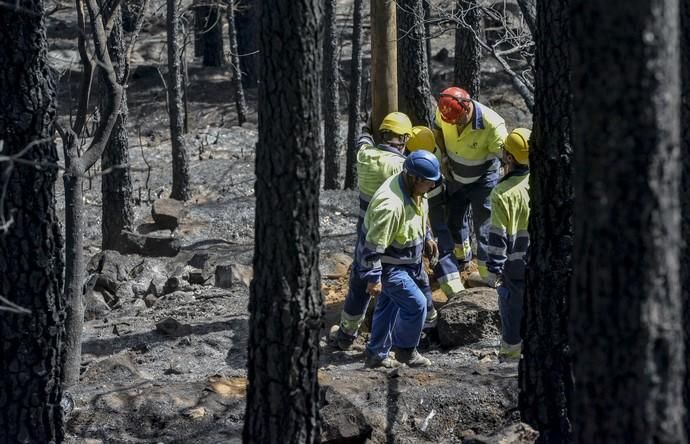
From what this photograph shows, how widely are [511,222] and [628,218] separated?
4.90m

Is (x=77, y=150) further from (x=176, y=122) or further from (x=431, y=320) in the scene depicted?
(x=176, y=122)

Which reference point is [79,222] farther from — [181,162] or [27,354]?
[181,162]

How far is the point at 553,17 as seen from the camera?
22.6ft

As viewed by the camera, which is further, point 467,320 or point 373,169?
point 373,169

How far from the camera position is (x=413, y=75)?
1303cm

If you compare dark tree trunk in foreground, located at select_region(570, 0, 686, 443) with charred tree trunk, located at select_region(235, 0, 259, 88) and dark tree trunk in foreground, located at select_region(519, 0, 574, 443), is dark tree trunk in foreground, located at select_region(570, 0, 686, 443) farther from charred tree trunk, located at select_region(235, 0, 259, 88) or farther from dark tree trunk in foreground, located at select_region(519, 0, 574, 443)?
charred tree trunk, located at select_region(235, 0, 259, 88)

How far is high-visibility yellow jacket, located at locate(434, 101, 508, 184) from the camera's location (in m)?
10.9

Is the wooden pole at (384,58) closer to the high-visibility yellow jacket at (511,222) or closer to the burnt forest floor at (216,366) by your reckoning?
the burnt forest floor at (216,366)

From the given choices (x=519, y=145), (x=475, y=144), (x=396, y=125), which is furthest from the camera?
(x=475, y=144)

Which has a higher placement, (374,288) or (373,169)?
(373,169)

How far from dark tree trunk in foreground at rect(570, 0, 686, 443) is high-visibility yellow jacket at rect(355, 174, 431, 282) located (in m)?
4.27

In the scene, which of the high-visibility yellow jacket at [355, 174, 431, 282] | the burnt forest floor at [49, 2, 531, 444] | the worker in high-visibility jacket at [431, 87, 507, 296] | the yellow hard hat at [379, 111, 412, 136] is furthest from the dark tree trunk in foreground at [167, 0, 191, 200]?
the high-visibility yellow jacket at [355, 174, 431, 282]

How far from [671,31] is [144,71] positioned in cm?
2407

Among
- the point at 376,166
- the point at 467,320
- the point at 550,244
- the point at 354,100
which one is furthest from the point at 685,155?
the point at 354,100
